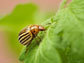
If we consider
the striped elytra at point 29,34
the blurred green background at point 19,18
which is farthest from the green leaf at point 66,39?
the blurred green background at point 19,18

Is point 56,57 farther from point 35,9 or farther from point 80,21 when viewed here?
point 35,9

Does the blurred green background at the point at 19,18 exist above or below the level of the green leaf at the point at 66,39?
below

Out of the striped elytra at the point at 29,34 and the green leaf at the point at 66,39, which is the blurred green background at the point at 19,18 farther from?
the green leaf at the point at 66,39

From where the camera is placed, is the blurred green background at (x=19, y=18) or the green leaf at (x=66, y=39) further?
the blurred green background at (x=19, y=18)

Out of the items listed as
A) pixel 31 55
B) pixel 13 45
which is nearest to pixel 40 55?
pixel 31 55

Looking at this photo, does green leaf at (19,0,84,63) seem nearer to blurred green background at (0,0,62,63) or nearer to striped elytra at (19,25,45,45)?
striped elytra at (19,25,45,45)

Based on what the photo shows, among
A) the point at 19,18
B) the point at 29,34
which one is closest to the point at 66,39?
the point at 29,34

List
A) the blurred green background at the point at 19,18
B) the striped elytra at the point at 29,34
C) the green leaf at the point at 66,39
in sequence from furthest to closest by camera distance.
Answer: the blurred green background at the point at 19,18 → the striped elytra at the point at 29,34 → the green leaf at the point at 66,39

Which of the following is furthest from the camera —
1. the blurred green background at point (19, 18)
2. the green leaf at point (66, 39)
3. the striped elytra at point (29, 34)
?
the blurred green background at point (19, 18)

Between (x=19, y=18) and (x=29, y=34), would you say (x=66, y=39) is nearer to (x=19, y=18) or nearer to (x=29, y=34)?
(x=29, y=34)
